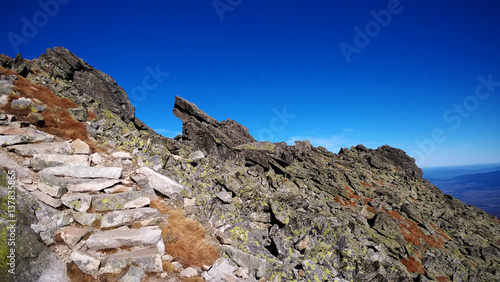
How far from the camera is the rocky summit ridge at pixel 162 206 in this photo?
7262 millimetres

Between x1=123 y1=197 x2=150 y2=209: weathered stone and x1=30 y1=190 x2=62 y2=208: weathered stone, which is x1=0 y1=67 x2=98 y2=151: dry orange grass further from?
x1=123 y1=197 x2=150 y2=209: weathered stone

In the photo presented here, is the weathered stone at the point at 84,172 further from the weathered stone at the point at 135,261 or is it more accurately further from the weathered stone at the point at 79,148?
the weathered stone at the point at 135,261

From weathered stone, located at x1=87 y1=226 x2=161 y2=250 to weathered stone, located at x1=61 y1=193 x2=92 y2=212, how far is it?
4.94 feet

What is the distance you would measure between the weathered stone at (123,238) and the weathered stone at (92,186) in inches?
103

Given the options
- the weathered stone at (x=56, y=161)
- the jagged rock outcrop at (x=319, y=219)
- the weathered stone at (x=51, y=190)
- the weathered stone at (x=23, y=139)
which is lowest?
the jagged rock outcrop at (x=319, y=219)

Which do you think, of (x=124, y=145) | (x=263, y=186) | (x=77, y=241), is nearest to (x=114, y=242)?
(x=77, y=241)

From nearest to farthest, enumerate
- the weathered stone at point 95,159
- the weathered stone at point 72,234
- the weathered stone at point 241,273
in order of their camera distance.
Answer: the weathered stone at point 72,234 < the weathered stone at point 241,273 < the weathered stone at point 95,159

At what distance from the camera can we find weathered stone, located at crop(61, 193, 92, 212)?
8.37 meters

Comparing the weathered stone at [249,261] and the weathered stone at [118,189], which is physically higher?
the weathered stone at [118,189]

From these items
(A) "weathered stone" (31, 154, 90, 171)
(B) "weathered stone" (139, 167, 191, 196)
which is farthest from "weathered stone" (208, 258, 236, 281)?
(A) "weathered stone" (31, 154, 90, 171)

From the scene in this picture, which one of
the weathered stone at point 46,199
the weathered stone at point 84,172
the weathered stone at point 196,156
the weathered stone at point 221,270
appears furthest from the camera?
the weathered stone at point 196,156

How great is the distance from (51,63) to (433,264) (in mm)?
48865

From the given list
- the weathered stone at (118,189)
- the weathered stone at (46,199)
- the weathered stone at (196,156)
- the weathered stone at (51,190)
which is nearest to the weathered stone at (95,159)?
the weathered stone at (118,189)

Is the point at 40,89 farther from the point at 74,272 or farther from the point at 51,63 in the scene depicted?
the point at 74,272
